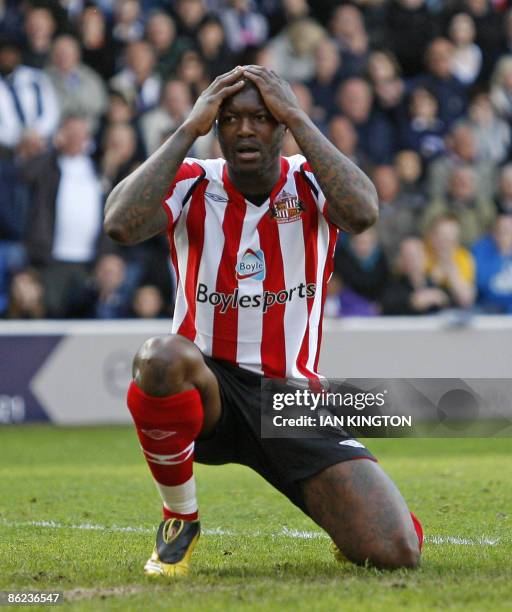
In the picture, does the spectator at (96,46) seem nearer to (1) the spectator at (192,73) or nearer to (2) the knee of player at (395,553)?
(1) the spectator at (192,73)

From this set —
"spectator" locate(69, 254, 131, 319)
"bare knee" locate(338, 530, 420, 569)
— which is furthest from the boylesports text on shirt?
"spectator" locate(69, 254, 131, 319)

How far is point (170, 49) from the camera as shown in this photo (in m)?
14.1

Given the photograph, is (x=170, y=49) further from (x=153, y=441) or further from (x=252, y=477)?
(x=153, y=441)

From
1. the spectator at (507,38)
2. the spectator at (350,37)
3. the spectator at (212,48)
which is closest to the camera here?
the spectator at (212,48)

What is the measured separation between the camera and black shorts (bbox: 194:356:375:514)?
195 inches

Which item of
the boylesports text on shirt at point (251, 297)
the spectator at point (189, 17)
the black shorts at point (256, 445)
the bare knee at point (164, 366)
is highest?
the spectator at point (189, 17)

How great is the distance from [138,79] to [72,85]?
787mm

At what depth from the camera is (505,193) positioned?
14.6 metres

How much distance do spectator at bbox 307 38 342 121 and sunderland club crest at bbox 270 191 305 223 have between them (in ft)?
30.8

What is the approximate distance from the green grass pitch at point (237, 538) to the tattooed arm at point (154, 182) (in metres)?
1.37

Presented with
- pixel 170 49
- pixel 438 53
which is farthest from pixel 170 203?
pixel 438 53

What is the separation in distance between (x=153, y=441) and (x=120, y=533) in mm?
1502

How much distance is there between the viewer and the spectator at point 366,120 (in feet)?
47.2

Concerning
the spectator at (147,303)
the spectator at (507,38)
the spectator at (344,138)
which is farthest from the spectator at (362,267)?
the spectator at (507,38)
